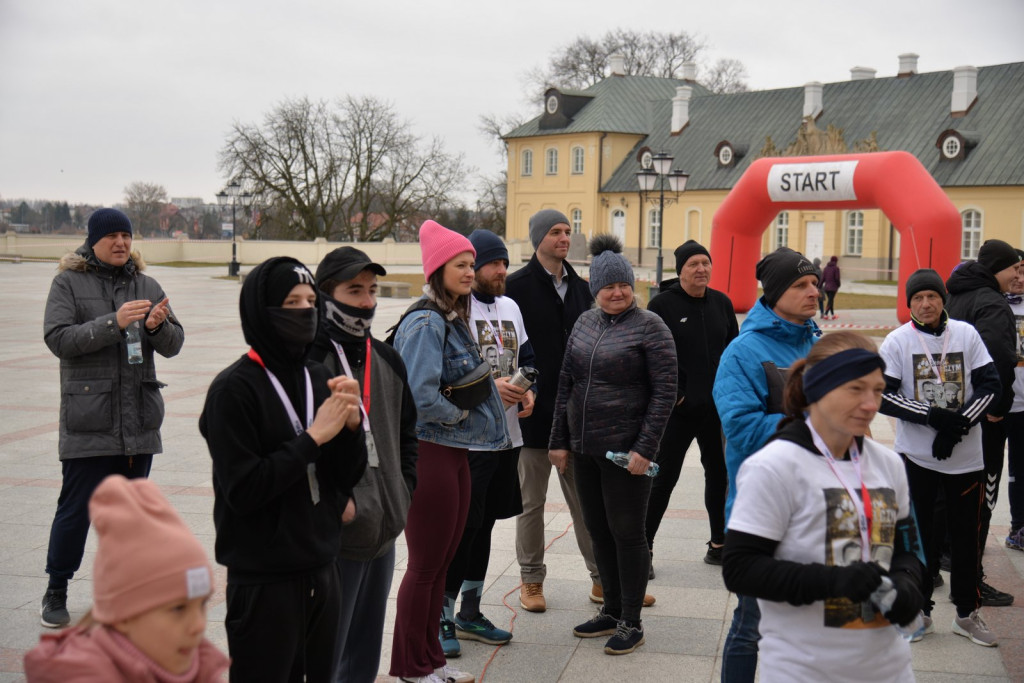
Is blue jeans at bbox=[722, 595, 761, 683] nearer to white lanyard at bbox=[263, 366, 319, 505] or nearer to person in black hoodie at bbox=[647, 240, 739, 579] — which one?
white lanyard at bbox=[263, 366, 319, 505]

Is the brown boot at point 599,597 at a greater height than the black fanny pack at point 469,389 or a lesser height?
lesser

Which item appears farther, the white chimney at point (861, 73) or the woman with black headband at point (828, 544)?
the white chimney at point (861, 73)

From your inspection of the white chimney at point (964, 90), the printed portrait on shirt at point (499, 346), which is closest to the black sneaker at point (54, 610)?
the printed portrait on shirt at point (499, 346)

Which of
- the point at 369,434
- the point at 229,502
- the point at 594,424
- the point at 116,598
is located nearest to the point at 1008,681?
the point at 594,424

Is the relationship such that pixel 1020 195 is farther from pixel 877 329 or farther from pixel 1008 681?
pixel 1008 681

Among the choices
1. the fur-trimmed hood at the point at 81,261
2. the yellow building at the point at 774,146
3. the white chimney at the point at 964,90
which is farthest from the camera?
the white chimney at the point at 964,90

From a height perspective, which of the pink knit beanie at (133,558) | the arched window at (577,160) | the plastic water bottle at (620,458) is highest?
the arched window at (577,160)

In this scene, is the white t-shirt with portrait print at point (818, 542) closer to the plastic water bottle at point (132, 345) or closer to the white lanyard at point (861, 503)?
the white lanyard at point (861, 503)

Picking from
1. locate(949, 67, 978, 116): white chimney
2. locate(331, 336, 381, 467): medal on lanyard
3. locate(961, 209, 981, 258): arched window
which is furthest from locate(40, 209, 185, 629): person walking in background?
locate(949, 67, 978, 116): white chimney

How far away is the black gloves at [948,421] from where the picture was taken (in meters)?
4.80

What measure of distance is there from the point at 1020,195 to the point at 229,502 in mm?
44646

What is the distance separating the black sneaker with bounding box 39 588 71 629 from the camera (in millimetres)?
4992

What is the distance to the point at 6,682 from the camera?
4.29 metres

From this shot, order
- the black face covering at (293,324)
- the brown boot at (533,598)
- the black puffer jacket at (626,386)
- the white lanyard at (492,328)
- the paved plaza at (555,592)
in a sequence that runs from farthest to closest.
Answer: the brown boot at (533,598), the white lanyard at (492,328), the black puffer jacket at (626,386), the paved plaza at (555,592), the black face covering at (293,324)
